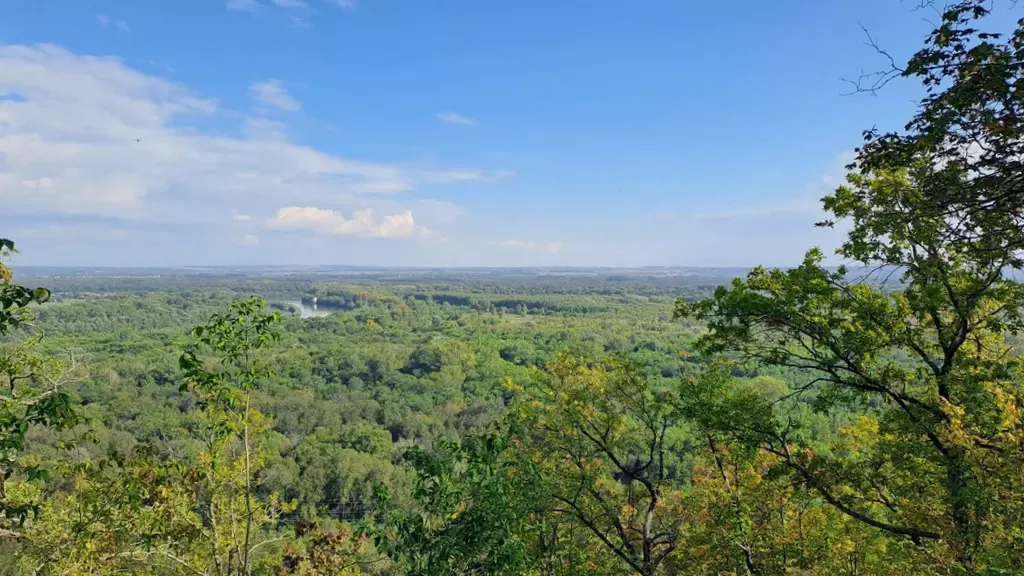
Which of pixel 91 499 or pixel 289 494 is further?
pixel 289 494

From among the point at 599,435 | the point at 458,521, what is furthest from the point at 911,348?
the point at 458,521

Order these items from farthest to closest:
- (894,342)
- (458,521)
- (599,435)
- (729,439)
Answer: (599,435) → (729,439) → (894,342) → (458,521)

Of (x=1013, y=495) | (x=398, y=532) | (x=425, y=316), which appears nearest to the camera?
(x=398, y=532)

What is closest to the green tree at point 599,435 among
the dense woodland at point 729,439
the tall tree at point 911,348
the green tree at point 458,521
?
the dense woodland at point 729,439

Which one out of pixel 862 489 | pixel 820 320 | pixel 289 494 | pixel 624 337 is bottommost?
pixel 289 494

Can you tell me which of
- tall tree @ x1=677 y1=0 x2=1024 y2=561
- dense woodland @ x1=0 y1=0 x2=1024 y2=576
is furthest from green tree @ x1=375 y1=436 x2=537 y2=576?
tall tree @ x1=677 y1=0 x2=1024 y2=561

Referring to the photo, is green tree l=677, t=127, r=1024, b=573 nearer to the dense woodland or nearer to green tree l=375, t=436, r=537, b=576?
the dense woodland

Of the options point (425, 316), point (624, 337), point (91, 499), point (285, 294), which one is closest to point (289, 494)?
point (91, 499)

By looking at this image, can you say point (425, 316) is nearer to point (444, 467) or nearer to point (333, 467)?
point (333, 467)

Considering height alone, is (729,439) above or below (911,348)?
below

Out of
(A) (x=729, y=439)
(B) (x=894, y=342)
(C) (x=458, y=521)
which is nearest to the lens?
(C) (x=458, y=521)

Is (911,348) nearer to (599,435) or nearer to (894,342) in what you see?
(894,342)
